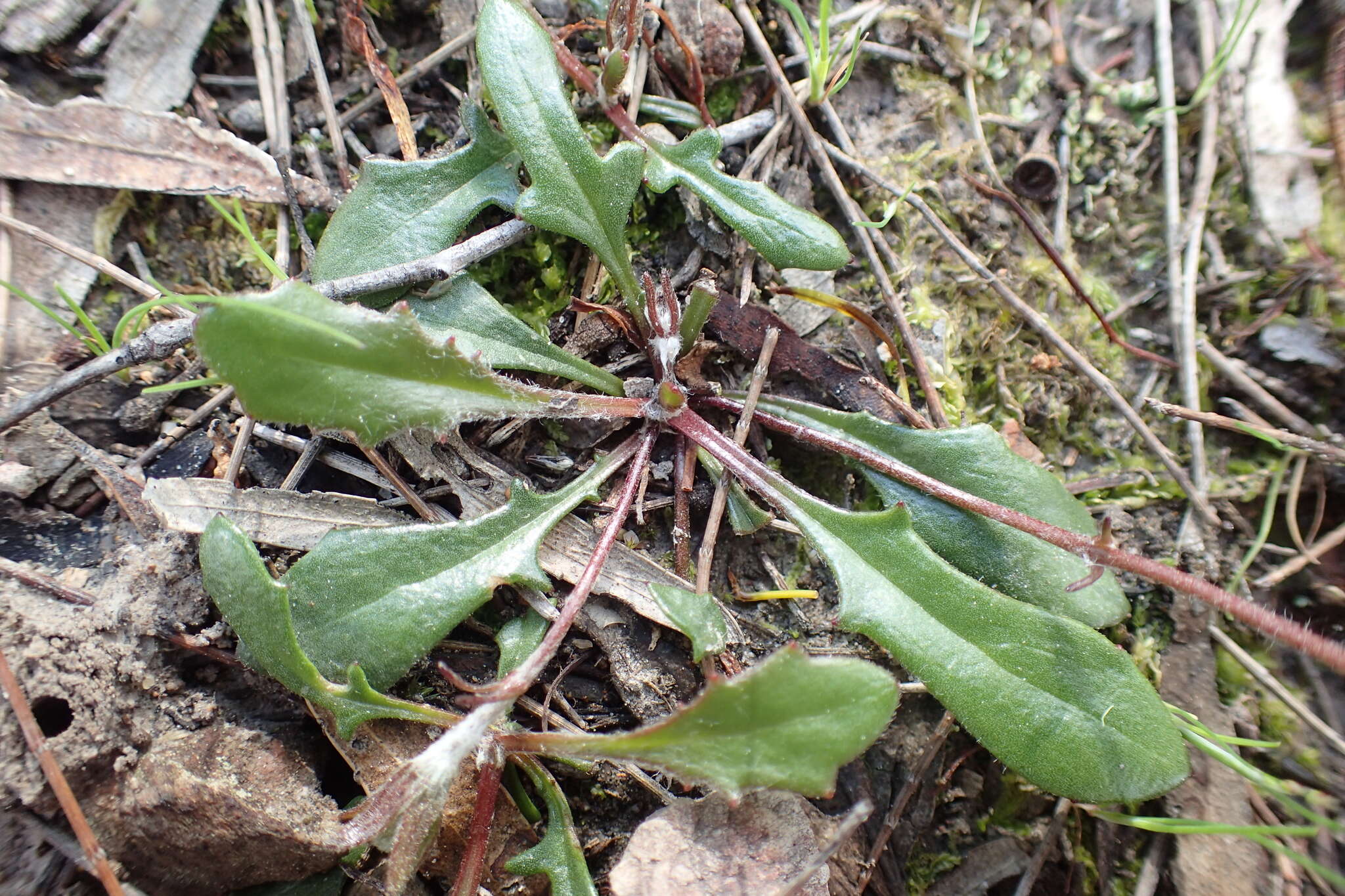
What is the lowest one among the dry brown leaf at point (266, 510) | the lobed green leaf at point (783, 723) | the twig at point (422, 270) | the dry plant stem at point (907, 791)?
the dry plant stem at point (907, 791)

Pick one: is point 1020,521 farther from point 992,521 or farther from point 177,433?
point 177,433

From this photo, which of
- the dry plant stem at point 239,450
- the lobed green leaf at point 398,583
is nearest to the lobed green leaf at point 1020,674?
the lobed green leaf at point 398,583

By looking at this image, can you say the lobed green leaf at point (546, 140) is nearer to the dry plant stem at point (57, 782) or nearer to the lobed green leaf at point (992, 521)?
the lobed green leaf at point (992, 521)

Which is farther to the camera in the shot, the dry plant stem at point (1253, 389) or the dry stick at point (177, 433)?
the dry plant stem at point (1253, 389)

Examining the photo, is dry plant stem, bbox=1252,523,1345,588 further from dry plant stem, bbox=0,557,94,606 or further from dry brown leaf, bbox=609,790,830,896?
dry plant stem, bbox=0,557,94,606

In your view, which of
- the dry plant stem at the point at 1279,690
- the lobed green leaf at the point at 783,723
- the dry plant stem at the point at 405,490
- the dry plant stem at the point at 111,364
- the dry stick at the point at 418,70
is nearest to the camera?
the lobed green leaf at the point at 783,723

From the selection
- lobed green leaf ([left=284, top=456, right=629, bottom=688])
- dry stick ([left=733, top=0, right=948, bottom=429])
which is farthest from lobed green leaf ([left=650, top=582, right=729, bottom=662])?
dry stick ([left=733, top=0, right=948, bottom=429])
